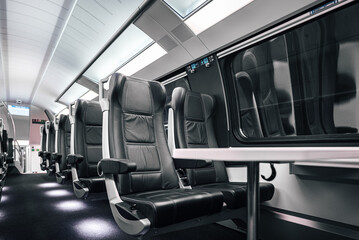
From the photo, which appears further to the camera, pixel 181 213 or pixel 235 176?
pixel 235 176

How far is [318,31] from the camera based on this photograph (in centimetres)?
262

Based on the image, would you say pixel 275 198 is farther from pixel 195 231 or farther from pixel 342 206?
pixel 195 231

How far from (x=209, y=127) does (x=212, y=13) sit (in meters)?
1.57

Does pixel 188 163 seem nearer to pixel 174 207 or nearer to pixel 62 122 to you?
pixel 174 207

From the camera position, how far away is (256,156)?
34.9 inches

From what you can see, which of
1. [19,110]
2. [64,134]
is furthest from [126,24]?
[19,110]

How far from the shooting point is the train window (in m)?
2.40

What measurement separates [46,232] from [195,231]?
1.65 metres

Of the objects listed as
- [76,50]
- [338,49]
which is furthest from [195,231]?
[76,50]

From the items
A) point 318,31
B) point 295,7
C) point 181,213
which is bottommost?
point 181,213

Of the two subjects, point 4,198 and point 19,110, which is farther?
point 19,110

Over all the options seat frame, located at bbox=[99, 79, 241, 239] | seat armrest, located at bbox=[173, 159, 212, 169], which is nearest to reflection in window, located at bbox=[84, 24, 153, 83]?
seat frame, located at bbox=[99, 79, 241, 239]

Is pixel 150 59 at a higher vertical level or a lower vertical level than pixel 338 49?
higher

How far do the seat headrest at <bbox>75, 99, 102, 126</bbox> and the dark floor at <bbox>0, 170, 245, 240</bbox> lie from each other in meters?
1.13
